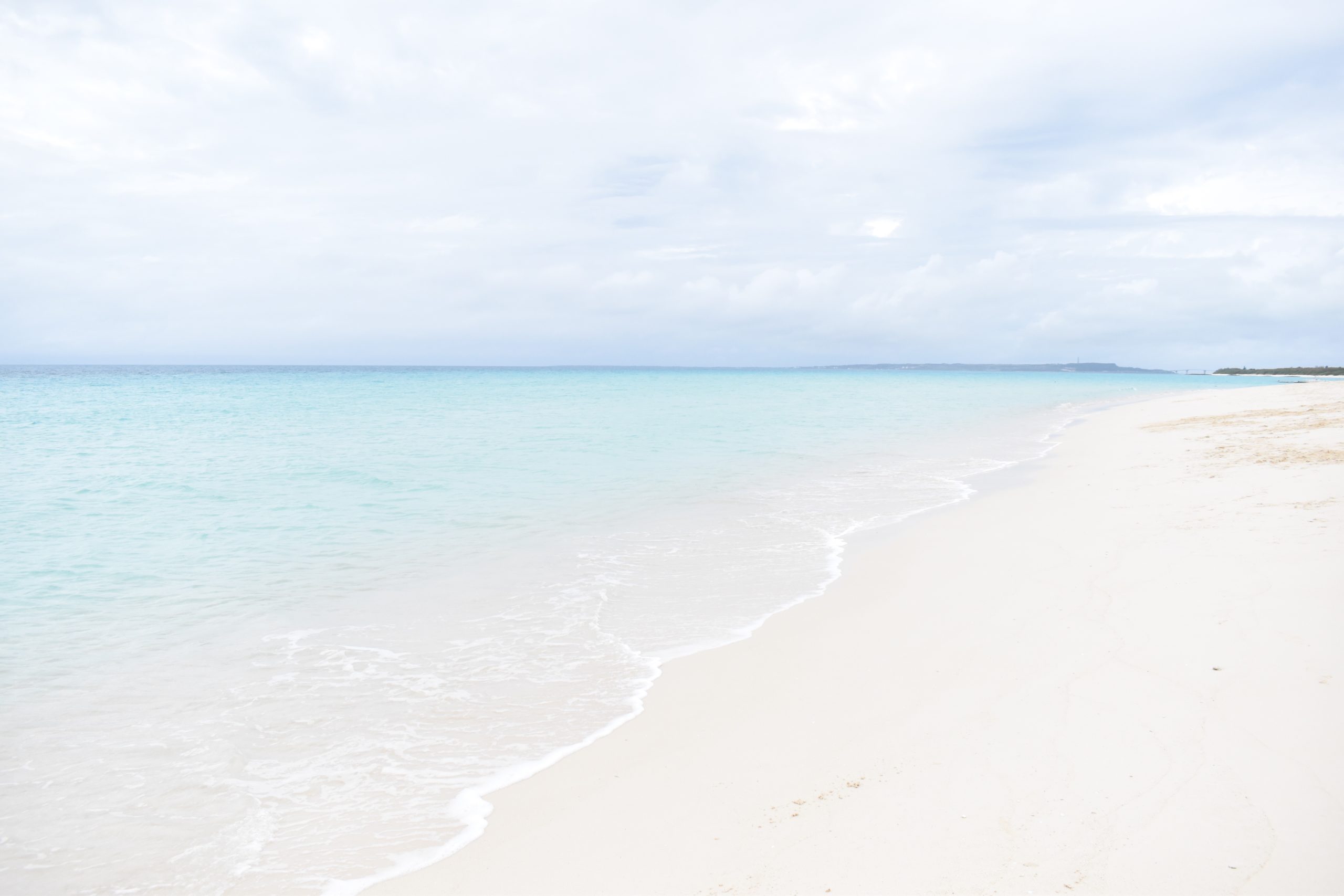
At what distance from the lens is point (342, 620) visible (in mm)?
7266

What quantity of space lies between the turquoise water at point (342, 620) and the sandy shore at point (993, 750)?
2.07 ft

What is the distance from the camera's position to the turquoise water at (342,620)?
159 inches

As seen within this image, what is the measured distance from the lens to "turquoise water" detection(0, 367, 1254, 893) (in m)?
4.04

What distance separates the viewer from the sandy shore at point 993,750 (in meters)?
3.14

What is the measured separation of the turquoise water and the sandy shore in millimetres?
631

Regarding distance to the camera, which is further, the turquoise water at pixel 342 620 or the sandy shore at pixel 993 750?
the turquoise water at pixel 342 620

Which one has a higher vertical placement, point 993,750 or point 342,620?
point 993,750

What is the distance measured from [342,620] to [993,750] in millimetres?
5971

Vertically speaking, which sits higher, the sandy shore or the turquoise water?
the sandy shore

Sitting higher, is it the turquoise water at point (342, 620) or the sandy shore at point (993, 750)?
the sandy shore at point (993, 750)

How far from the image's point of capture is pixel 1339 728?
390cm

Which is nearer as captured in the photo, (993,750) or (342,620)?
(993,750)

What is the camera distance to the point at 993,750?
13.3ft

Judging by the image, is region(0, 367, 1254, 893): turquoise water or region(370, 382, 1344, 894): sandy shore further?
region(0, 367, 1254, 893): turquoise water
